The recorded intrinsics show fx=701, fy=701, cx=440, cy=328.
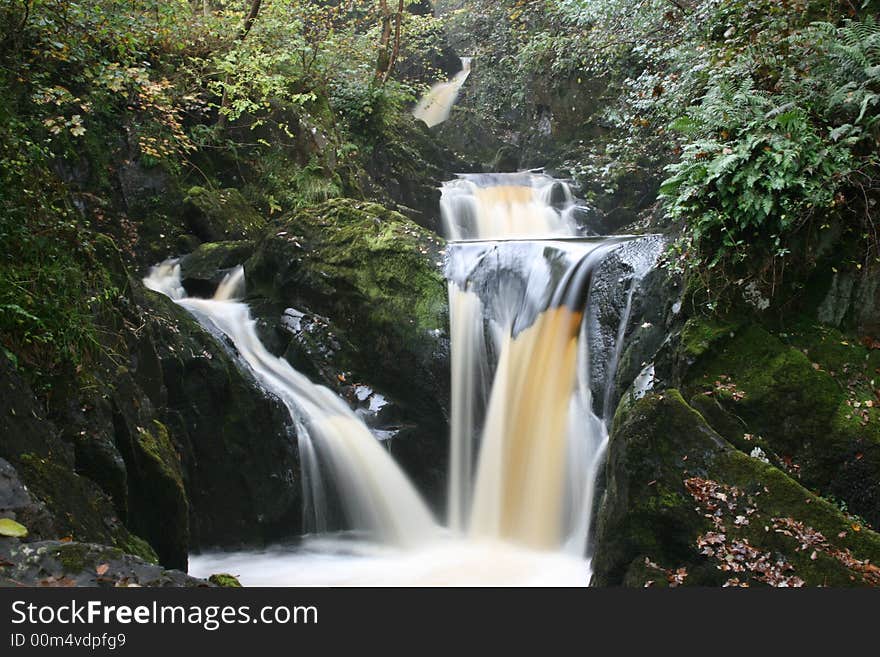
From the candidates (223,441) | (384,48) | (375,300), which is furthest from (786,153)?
(384,48)

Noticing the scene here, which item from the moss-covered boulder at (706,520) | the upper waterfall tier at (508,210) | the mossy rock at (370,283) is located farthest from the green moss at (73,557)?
the upper waterfall tier at (508,210)

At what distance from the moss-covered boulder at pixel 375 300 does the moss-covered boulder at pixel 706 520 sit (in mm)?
3867

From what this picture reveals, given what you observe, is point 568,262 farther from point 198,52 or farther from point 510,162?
point 510,162

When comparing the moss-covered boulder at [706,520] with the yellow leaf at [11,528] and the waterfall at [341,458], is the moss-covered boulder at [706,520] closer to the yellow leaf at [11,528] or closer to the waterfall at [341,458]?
the waterfall at [341,458]

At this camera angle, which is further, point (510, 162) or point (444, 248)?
point (510, 162)

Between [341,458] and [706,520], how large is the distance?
4589mm

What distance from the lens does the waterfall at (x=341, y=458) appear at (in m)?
8.29

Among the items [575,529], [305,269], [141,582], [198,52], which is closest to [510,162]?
[198,52]

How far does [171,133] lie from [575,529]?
8.78 m

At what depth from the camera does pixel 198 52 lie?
12.4 m

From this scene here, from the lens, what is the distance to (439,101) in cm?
2533

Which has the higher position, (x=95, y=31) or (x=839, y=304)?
(x=95, y=31)

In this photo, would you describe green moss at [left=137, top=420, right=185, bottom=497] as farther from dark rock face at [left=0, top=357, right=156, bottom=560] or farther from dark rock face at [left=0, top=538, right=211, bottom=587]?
dark rock face at [left=0, top=538, right=211, bottom=587]

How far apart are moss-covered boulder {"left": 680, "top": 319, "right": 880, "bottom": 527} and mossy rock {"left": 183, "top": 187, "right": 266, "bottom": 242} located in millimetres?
7943
